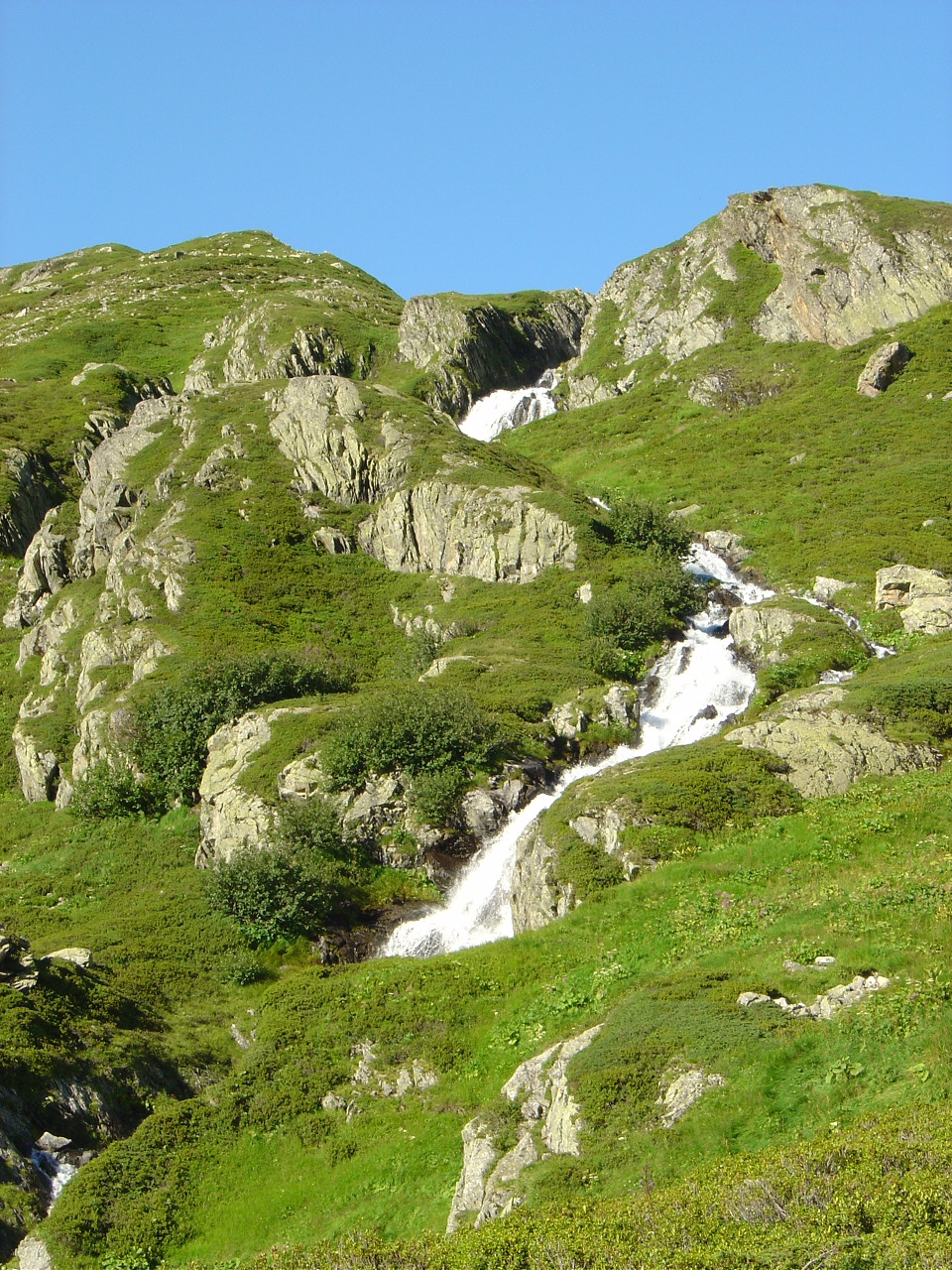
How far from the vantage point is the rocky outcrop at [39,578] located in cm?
6831

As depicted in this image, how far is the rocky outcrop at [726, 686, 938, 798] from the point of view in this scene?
111 feet

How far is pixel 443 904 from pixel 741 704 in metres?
17.2

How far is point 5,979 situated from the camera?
26719 millimetres

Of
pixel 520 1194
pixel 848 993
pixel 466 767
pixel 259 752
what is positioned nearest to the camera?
pixel 520 1194

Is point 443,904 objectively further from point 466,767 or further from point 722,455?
point 722,455

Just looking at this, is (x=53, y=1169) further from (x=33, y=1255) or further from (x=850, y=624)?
(x=850, y=624)

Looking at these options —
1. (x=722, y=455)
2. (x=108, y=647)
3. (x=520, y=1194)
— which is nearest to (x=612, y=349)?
(x=722, y=455)

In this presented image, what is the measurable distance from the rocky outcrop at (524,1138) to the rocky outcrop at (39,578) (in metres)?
56.2

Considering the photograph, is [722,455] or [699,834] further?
[722,455]

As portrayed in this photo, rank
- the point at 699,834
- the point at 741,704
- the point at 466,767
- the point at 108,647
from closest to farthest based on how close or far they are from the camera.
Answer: the point at 699,834 → the point at 466,767 → the point at 741,704 → the point at 108,647

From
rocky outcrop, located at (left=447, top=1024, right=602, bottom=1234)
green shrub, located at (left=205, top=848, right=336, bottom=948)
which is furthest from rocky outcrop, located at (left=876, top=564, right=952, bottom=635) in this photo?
rocky outcrop, located at (left=447, top=1024, right=602, bottom=1234)

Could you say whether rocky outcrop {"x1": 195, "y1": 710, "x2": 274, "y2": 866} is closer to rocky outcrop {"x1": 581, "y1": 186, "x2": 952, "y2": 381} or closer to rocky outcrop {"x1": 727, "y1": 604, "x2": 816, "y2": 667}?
rocky outcrop {"x1": 727, "y1": 604, "x2": 816, "y2": 667}

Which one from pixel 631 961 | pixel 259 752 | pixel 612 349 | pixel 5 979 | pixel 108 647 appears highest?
pixel 612 349

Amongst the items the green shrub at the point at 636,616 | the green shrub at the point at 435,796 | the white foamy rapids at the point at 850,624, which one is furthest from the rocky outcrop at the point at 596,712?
the white foamy rapids at the point at 850,624
